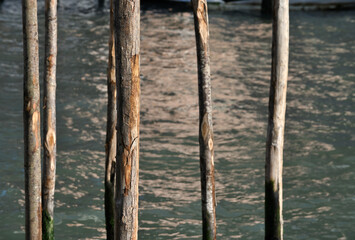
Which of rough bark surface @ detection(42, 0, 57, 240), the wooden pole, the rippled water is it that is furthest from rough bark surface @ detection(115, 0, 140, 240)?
the wooden pole

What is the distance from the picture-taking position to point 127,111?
4.10 m

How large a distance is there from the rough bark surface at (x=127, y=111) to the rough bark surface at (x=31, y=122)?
3.98 ft

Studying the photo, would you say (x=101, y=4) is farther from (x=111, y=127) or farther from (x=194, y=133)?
(x=111, y=127)

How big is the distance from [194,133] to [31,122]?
6476 millimetres

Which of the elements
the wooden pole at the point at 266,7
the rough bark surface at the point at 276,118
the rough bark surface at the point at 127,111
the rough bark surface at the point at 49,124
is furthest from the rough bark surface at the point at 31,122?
the wooden pole at the point at 266,7

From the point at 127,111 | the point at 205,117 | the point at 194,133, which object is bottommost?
the point at 194,133

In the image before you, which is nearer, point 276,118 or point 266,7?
point 276,118

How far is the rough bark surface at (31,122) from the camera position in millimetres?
5074

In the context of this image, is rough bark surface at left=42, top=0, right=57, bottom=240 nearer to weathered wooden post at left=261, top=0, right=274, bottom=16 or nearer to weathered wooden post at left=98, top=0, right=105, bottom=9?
weathered wooden post at left=261, top=0, right=274, bottom=16

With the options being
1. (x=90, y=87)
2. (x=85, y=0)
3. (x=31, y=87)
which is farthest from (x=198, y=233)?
(x=85, y=0)

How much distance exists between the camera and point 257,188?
926 centimetres

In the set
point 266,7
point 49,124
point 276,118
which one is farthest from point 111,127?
point 266,7

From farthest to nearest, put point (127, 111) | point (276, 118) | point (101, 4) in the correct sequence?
1. point (101, 4)
2. point (276, 118)
3. point (127, 111)

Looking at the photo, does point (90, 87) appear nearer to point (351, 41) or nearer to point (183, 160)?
point (183, 160)
